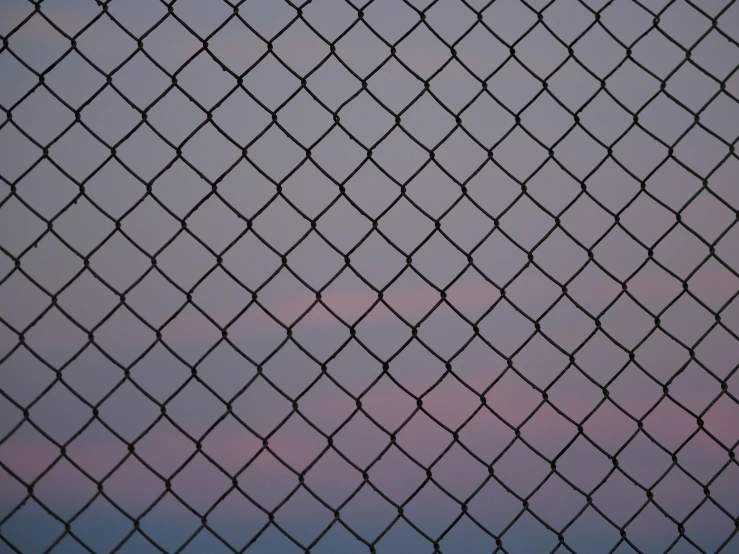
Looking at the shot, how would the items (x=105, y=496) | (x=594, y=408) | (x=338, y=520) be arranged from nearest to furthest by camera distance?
1. (x=105, y=496)
2. (x=338, y=520)
3. (x=594, y=408)

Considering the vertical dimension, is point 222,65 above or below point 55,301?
above

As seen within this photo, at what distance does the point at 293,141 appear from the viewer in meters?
2.44

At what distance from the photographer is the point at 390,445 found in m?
2.53

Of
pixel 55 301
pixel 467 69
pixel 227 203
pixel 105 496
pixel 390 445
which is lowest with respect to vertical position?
pixel 105 496

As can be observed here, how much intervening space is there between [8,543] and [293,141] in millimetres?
1321

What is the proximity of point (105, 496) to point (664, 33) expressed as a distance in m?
2.23

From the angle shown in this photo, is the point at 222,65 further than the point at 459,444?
No

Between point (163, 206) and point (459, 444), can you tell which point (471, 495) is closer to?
point (459, 444)

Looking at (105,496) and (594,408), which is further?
(594,408)

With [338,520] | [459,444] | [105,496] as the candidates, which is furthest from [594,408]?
[105,496]

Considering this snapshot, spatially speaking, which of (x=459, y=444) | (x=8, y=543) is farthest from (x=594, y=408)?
(x=8, y=543)

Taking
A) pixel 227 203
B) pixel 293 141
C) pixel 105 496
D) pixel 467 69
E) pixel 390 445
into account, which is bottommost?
pixel 105 496

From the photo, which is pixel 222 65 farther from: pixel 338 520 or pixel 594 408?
pixel 594 408

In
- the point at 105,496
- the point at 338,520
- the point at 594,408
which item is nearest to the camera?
the point at 105,496
